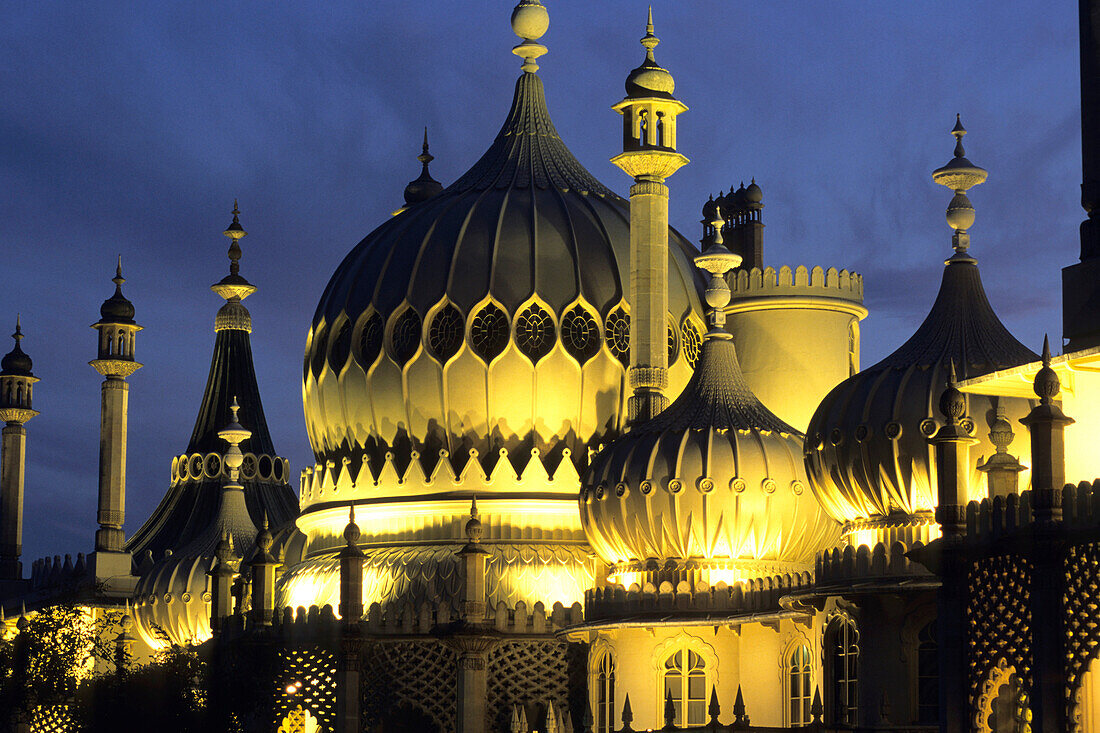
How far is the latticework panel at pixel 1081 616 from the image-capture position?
55.5ft

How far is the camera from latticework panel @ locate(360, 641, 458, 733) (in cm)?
3356

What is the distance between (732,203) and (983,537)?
2360 centimetres

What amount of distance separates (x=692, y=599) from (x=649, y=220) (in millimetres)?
7268

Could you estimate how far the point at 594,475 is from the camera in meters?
32.1

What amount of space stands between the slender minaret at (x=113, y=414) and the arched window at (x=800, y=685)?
2171 centimetres

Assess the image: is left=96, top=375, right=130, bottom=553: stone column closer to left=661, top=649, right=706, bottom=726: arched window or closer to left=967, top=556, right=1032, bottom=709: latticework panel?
left=661, top=649, right=706, bottom=726: arched window

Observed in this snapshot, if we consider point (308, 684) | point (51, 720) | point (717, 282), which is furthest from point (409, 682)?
point (51, 720)

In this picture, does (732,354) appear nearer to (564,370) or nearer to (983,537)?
(564,370)

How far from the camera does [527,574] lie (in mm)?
35000

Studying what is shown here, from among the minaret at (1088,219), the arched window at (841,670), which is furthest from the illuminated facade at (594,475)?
the minaret at (1088,219)

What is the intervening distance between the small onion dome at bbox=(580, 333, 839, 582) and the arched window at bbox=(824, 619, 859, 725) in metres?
4.31

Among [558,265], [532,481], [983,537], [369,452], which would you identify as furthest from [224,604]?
[983,537]

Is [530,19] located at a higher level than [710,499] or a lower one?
higher

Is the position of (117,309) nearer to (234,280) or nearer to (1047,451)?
(234,280)
